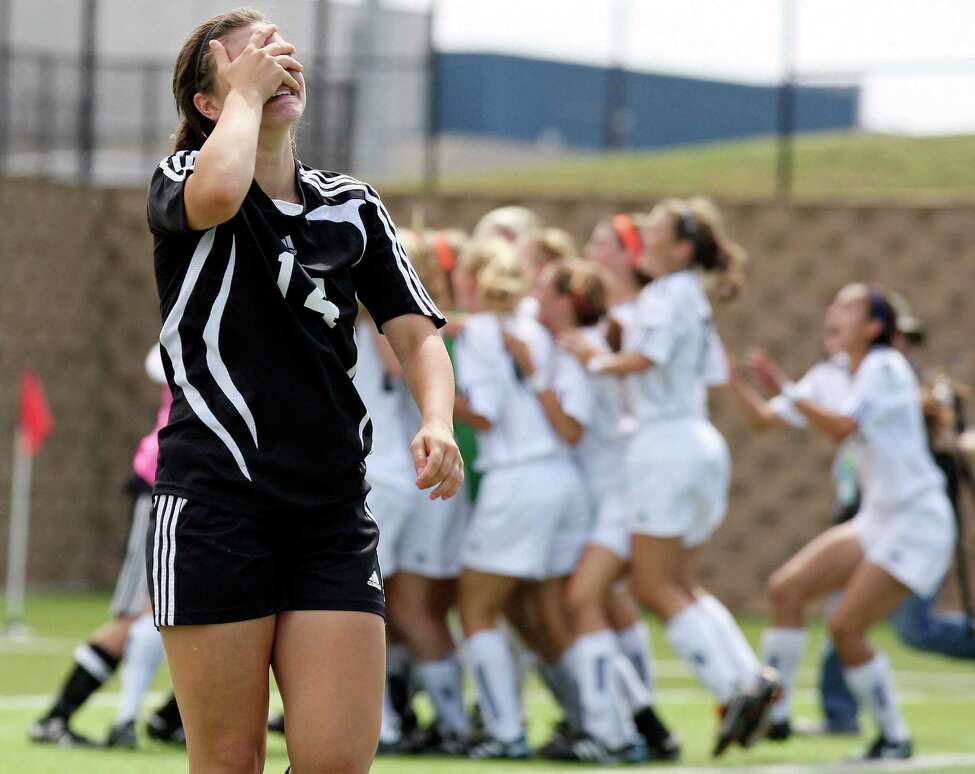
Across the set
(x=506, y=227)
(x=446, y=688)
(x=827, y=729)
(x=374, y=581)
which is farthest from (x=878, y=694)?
(x=374, y=581)

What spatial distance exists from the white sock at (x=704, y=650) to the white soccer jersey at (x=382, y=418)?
1295 millimetres

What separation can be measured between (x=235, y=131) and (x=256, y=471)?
0.67 meters

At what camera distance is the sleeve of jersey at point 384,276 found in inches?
157

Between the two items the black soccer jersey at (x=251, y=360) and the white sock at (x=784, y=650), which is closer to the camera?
the black soccer jersey at (x=251, y=360)

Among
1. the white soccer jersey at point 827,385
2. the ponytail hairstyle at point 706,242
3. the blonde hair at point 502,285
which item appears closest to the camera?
the blonde hair at point 502,285

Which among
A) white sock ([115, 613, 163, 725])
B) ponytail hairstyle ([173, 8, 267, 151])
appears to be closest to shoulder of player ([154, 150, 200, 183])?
ponytail hairstyle ([173, 8, 267, 151])

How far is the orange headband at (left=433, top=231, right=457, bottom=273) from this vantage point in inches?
331

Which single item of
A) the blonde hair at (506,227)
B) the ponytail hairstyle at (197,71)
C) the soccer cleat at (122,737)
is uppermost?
the ponytail hairstyle at (197,71)

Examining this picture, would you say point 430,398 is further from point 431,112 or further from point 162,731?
point 431,112

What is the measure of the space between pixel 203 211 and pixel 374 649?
94 cm

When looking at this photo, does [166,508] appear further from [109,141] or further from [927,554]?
[109,141]

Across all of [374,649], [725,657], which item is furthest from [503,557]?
[374,649]

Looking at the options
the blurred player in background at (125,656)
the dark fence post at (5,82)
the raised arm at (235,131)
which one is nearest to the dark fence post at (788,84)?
the dark fence post at (5,82)

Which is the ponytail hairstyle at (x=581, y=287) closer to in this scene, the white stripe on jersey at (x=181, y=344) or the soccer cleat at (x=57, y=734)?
the soccer cleat at (x=57, y=734)
